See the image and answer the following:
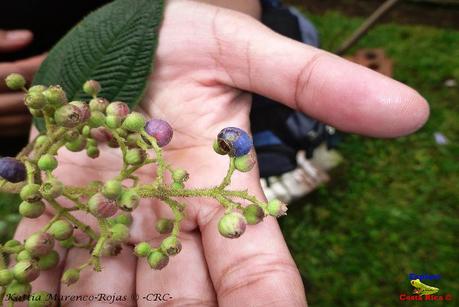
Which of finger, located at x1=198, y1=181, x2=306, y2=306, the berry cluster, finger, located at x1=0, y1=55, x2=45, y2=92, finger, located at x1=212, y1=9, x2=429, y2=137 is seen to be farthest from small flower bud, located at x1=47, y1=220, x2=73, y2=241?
finger, located at x1=0, y1=55, x2=45, y2=92

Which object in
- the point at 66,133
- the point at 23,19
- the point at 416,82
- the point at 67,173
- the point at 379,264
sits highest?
the point at 66,133

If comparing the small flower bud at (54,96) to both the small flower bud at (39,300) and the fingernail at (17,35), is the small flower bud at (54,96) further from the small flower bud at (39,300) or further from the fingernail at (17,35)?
the fingernail at (17,35)

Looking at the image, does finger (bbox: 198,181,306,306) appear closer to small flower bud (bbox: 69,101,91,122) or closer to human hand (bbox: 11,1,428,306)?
human hand (bbox: 11,1,428,306)

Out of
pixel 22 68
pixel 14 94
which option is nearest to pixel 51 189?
pixel 22 68

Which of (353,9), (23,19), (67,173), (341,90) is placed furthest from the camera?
(353,9)

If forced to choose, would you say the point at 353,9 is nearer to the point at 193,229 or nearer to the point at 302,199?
the point at 302,199

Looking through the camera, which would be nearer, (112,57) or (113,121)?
(113,121)

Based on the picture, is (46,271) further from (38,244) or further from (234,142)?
(234,142)

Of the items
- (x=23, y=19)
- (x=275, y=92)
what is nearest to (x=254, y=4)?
(x=275, y=92)
